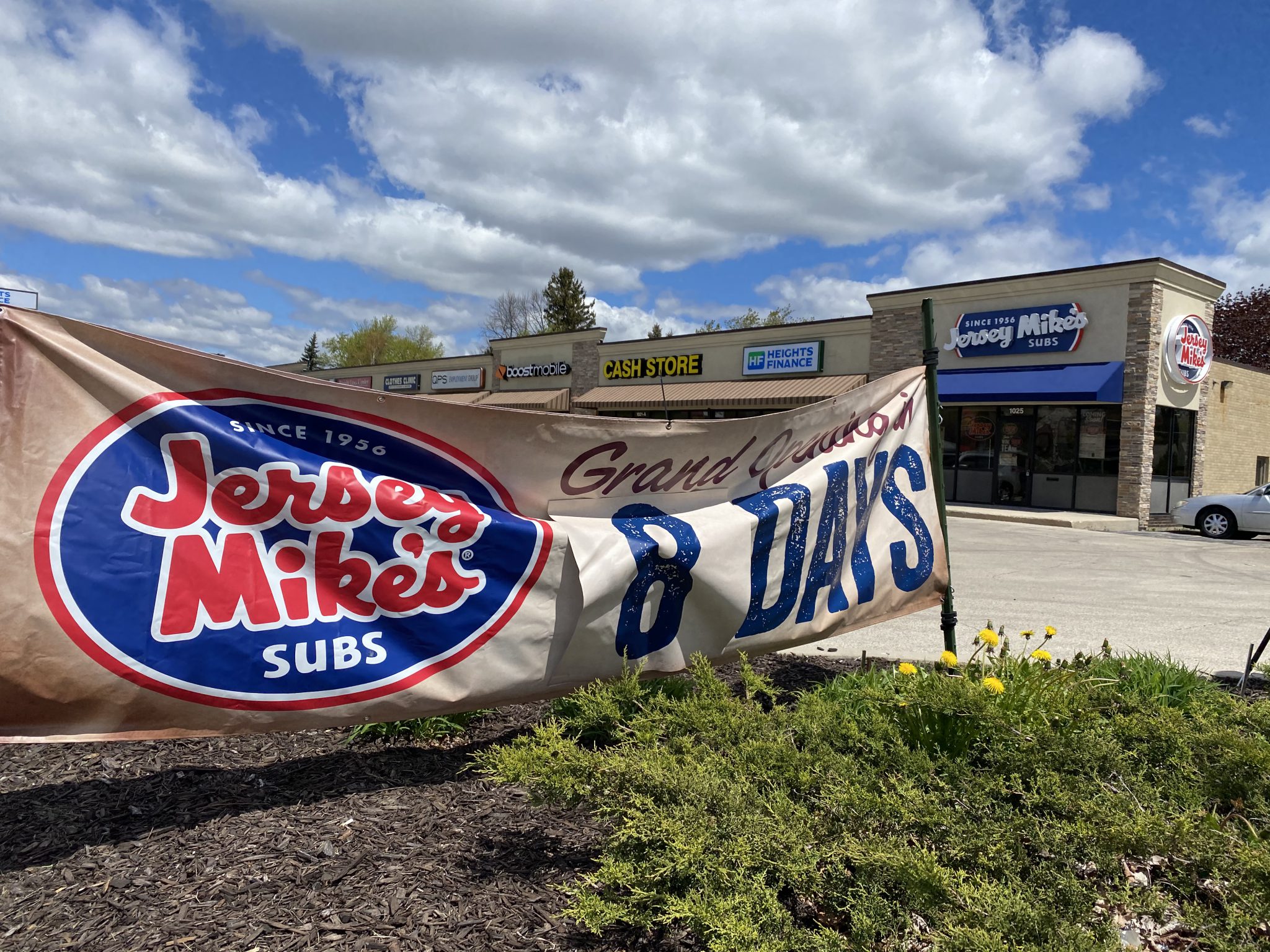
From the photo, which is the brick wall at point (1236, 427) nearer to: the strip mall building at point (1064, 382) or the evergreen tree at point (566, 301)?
the strip mall building at point (1064, 382)

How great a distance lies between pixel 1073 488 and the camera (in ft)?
67.5

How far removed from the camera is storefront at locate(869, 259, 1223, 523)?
19.1m

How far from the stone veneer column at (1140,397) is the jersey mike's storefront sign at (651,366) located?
1370 centimetres

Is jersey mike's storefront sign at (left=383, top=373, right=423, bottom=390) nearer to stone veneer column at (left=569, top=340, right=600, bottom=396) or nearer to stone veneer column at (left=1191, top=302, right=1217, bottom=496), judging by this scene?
stone veneer column at (left=569, top=340, right=600, bottom=396)

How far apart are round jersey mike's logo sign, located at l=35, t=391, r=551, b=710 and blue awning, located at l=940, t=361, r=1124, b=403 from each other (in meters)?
19.5

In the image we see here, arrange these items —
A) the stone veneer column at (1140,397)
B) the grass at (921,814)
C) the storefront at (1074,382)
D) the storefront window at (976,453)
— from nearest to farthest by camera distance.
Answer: the grass at (921,814) → the stone veneer column at (1140,397) → the storefront at (1074,382) → the storefront window at (976,453)

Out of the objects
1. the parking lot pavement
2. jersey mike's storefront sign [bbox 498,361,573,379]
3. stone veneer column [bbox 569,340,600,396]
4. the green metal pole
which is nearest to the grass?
the green metal pole

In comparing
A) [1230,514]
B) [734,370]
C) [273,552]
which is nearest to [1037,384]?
[1230,514]

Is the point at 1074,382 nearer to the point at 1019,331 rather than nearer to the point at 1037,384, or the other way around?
the point at 1037,384

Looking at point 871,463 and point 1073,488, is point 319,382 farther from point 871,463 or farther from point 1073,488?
point 1073,488

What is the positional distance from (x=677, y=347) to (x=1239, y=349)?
104 ft

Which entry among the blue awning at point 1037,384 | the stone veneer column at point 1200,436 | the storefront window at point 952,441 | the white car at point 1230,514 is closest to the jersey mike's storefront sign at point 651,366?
the storefront window at point 952,441

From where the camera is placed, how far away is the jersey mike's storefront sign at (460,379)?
40094 mm

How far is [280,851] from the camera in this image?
105 inches
